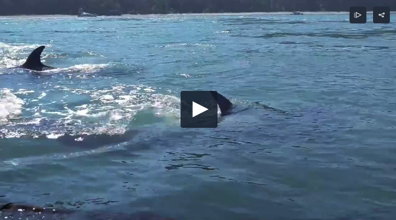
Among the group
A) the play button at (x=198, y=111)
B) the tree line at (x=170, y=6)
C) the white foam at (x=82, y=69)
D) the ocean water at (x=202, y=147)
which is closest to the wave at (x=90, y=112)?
the ocean water at (x=202, y=147)

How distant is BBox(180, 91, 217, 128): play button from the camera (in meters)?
13.8

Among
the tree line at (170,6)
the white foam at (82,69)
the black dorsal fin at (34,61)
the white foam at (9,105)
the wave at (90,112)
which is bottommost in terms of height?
the wave at (90,112)

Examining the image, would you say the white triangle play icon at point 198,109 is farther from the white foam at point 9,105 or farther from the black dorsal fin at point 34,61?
the black dorsal fin at point 34,61

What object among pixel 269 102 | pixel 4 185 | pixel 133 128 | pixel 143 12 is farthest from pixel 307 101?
pixel 143 12

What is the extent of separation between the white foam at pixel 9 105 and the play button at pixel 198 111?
4534 millimetres

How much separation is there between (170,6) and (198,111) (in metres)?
131

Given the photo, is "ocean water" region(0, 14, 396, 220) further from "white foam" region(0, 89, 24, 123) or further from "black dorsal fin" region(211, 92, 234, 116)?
"black dorsal fin" region(211, 92, 234, 116)

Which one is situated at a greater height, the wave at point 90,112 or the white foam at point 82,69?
the white foam at point 82,69

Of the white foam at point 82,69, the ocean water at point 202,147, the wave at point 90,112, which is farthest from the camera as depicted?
the white foam at point 82,69

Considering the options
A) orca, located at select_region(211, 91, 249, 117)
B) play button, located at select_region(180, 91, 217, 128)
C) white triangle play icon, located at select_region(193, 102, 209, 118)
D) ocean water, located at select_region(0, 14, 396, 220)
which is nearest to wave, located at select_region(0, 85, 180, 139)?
ocean water, located at select_region(0, 14, 396, 220)

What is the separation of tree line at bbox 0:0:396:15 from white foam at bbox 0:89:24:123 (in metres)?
112

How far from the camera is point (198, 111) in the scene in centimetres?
1527

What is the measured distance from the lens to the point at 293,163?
10.6m

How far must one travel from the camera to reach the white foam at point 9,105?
1476 centimetres
